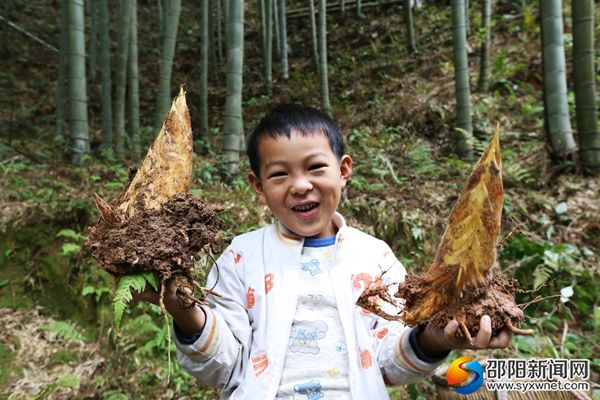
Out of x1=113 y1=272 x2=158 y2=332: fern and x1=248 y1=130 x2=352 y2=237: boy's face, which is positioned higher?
x1=248 y1=130 x2=352 y2=237: boy's face

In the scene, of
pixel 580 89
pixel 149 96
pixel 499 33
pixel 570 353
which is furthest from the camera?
pixel 149 96

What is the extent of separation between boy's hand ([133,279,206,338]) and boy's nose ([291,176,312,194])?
0.52m

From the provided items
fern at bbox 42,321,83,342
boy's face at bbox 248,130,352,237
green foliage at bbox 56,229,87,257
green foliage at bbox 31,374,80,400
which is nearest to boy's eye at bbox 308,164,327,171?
boy's face at bbox 248,130,352,237

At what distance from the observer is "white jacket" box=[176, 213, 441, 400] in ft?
4.49

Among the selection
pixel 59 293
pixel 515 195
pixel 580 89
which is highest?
pixel 580 89

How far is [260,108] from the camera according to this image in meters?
8.72

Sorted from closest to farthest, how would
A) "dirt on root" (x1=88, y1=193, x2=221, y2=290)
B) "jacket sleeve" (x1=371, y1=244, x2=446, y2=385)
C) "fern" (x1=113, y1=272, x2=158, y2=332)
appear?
"fern" (x1=113, y1=272, x2=158, y2=332) < "dirt on root" (x1=88, y1=193, x2=221, y2=290) < "jacket sleeve" (x1=371, y1=244, x2=446, y2=385)

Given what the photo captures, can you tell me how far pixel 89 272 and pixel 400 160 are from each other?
11.9 ft

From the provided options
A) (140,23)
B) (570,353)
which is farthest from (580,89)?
(140,23)

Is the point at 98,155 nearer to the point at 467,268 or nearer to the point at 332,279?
the point at 332,279

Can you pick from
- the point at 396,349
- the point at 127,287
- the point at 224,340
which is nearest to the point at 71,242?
the point at 224,340

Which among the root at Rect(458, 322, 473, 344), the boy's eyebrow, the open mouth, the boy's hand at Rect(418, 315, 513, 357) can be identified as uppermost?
→ the boy's eyebrow

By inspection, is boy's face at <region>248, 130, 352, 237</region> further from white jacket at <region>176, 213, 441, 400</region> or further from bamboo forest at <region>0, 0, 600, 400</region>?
white jacket at <region>176, 213, 441, 400</region>

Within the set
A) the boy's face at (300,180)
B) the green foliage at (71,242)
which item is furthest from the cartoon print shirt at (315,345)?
the green foliage at (71,242)
